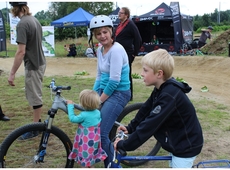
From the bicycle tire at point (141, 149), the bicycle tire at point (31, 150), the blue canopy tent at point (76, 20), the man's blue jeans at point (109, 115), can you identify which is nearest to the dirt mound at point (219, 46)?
the blue canopy tent at point (76, 20)

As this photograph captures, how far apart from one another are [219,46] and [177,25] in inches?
100

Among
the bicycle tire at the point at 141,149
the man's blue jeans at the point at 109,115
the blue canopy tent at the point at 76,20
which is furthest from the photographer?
the blue canopy tent at the point at 76,20

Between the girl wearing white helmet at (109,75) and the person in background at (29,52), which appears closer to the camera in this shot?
the girl wearing white helmet at (109,75)

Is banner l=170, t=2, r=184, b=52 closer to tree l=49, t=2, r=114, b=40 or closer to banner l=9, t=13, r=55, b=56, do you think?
banner l=9, t=13, r=55, b=56

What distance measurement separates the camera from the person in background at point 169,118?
2.19 metres

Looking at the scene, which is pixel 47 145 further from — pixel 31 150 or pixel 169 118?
pixel 169 118

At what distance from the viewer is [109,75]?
10.3ft

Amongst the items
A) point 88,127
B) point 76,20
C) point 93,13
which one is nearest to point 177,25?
point 76,20

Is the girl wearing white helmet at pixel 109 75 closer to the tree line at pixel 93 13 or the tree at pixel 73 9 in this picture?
the tree line at pixel 93 13

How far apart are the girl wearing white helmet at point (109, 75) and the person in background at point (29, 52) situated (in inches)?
55.6

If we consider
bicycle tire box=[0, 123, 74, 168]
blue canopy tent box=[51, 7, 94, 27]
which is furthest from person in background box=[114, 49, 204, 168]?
blue canopy tent box=[51, 7, 94, 27]

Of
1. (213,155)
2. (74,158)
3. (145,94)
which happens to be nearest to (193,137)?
(74,158)

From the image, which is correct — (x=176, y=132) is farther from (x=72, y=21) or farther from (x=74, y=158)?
(x=72, y=21)

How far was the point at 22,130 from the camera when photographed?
2986 mm
